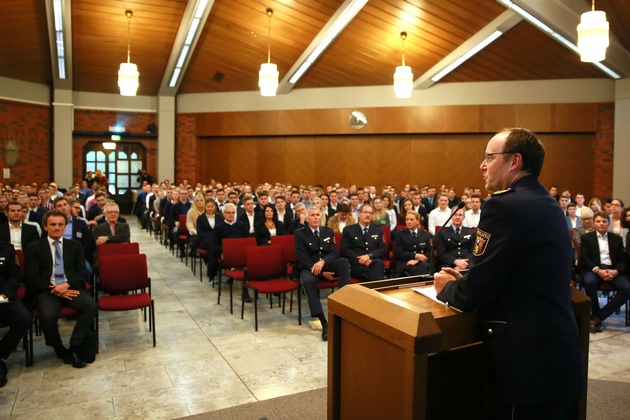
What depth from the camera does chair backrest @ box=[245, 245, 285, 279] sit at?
562 cm

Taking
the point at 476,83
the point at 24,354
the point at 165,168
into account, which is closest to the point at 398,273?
the point at 24,354

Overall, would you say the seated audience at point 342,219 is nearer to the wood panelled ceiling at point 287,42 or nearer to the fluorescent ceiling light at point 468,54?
the wood panelled ceiling at point 287,42

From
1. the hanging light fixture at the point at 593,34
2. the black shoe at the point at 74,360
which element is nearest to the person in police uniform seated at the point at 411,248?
the hanging light fixture at the point at 593,34

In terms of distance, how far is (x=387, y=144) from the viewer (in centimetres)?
1485

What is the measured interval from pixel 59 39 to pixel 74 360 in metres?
10.3

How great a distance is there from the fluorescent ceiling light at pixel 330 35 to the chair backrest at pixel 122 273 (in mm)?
6713

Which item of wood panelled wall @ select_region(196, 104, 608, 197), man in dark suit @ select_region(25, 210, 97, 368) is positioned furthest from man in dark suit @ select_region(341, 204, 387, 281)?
wood panelled wall @ select_region(196, 104, 608, 197)

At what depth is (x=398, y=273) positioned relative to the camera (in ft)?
20.6

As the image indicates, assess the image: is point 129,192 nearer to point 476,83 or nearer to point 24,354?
point 476,83

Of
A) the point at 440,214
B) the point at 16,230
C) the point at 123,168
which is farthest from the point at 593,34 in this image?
the point at 123,168

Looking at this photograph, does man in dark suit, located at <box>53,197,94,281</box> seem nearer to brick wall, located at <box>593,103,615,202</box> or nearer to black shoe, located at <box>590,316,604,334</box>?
black shoe, located at <box>590,316,604,334</box>

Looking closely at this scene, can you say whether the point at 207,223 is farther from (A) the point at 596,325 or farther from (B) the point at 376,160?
(B) the point at 376,160

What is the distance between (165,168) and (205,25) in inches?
219

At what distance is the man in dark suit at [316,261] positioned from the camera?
5.29 m
